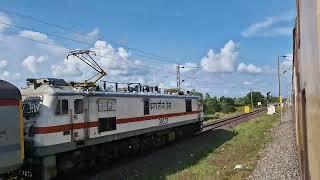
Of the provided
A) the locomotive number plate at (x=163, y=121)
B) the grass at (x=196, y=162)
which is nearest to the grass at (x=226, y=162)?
the grass at (x=196, y=162)

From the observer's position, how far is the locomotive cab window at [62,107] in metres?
13.7

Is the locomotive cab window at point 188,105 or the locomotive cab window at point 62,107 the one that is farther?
the locomotive cab window at point 188,105

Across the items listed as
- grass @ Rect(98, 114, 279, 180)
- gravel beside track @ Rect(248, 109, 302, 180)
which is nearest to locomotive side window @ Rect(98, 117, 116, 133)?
grass @ Rect(98, 114, 279, 180)

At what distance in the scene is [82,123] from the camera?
15.0 m

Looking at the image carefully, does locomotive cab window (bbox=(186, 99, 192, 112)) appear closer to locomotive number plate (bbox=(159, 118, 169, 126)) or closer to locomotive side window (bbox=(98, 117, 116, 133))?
locomotive number plate (bbox=(159, 118, 169, 126))

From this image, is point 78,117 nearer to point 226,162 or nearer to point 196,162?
point 196,162

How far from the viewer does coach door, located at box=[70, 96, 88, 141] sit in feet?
47.4

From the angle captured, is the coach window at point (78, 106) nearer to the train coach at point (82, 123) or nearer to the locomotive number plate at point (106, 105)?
the train coach at point (82, 123)

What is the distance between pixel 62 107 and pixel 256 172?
6.74 m

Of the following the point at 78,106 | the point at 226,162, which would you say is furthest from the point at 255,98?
the point at 78,106

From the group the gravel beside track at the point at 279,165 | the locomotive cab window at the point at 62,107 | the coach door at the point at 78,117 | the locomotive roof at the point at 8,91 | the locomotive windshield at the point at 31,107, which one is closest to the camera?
the locomotive roof at the point at 8,91

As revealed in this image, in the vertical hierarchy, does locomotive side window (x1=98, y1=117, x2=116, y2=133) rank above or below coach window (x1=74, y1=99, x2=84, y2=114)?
below

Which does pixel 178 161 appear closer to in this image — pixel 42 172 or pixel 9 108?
pixel 42 172

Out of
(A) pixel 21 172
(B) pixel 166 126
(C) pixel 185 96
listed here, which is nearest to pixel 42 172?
(A) pixel 21 172
